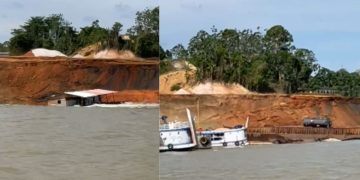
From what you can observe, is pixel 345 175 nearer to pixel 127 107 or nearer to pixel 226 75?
pixel 226 75

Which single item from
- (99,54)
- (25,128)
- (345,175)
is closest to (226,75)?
(99,54)

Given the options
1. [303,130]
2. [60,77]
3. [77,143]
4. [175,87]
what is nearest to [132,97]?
[175,87]

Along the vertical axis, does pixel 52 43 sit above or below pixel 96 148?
above


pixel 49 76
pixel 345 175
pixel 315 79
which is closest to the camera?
pixel 345 175

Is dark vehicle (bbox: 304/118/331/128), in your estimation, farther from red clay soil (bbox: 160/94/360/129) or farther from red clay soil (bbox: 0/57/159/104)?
red clay soil (bbox: 0/57/159/104)

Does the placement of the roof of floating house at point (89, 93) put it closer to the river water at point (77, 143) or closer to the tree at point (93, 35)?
the river water at point (77, 143)

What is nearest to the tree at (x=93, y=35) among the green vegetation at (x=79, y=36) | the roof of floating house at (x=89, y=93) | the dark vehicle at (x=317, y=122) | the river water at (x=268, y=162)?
the green vegetation at (x=79, y=36)
